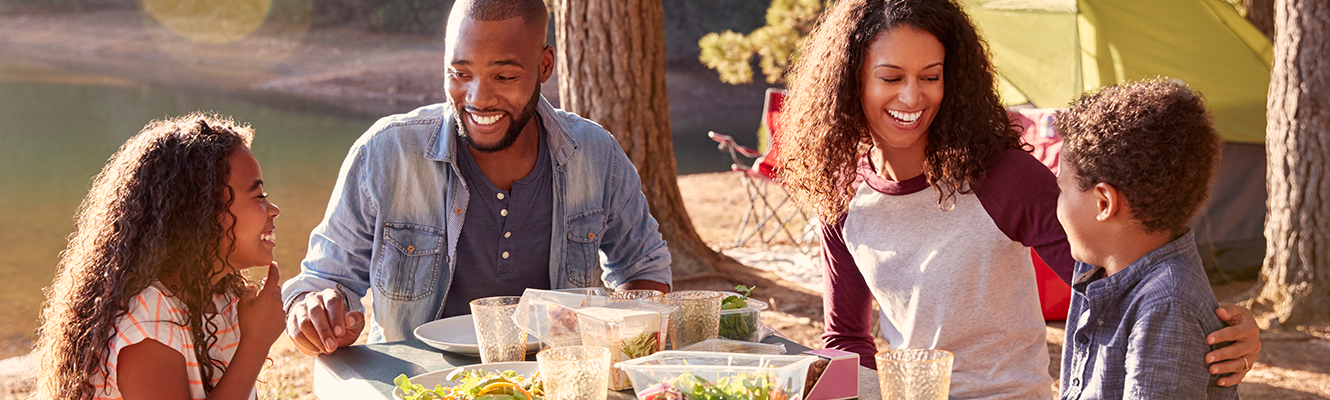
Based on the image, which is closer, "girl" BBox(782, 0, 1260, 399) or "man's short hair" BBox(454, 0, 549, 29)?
"girl" BBox(782, 0, 1260, 399)

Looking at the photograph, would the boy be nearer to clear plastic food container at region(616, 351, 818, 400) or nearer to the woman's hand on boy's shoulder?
clear plastic food container at region(616, 351, 818, 400)

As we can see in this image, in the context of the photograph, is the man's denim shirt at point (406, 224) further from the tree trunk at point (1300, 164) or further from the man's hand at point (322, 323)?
the tree trunk at point (1300, 164)

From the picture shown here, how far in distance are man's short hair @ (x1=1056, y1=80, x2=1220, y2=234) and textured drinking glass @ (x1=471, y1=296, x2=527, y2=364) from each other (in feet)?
3.05

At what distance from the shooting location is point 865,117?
203 centimetres

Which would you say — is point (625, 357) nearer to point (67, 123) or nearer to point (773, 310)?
point (773, 310)

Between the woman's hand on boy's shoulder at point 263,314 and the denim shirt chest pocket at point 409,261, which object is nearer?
the woman's hand on boy's shoulder at point 263,314

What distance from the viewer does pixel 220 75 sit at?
2336cm

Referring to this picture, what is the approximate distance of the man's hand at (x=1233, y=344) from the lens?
1.33m

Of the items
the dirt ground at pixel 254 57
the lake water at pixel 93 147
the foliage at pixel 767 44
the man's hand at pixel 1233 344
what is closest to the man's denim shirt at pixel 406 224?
the man's hand at pixel 1233 344

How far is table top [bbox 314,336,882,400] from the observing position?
5.32 feet

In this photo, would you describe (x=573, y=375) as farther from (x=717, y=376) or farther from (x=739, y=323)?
(x=739, y=323)

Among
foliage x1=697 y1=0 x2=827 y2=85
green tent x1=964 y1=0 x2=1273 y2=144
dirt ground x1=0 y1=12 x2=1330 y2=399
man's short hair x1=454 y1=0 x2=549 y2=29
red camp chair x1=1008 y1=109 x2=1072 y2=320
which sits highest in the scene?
dirt ground x1=0 y1=12 x2=1330 y2=399

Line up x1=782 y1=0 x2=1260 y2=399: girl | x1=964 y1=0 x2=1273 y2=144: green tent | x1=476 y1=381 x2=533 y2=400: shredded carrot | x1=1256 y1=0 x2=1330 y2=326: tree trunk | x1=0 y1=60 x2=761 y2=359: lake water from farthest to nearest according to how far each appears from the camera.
Answer: x1=0 y1=60 x2=761 y2=359: lake water < x1=964 y1=0 x2=1273 y2=144: green tent < x1=1256 y1=0 x2=1330 y2=326: tree trunk < x1=782 y1=0 x2=1260 y2=399: girl < x1=476 y1=381 x2=533 y2=400: shredded carrot

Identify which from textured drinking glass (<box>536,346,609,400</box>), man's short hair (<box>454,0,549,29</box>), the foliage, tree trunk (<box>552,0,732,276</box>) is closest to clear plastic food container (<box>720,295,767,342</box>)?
textured drinking glass (<box>536,346,609,400</box>)
